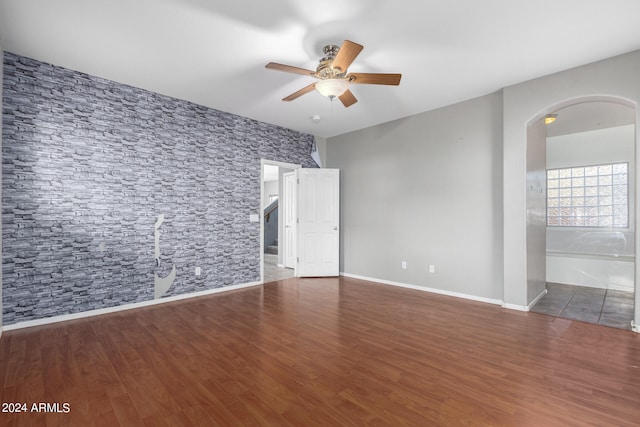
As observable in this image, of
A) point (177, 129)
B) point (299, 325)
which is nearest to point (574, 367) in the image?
point (299, 325)

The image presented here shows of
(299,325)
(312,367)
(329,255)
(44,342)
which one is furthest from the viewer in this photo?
(329,255)

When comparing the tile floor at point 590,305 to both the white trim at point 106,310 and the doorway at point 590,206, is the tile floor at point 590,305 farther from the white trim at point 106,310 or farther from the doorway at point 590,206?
the white trim at point 106,310

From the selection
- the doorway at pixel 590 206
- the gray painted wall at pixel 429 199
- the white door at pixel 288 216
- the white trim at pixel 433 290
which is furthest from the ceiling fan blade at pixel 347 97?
the white door at pixel 288 216

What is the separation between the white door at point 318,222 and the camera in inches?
223

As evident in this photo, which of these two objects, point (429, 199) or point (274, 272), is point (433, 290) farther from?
point (274, 272)

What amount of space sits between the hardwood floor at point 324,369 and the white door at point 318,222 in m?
Result: 2.11

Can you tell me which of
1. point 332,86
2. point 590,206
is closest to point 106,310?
point 332,86

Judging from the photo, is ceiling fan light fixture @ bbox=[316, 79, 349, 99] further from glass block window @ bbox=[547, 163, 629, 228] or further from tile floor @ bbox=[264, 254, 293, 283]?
glass block window @ bbox=[547, 163, 629, 228]

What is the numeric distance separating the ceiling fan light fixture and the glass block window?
17.6ft

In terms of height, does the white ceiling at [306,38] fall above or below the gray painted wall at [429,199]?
above

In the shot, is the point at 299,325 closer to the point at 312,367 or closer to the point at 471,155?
the point at 312,367

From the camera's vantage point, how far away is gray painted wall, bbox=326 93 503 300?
3979mm

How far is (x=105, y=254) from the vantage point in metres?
3.47

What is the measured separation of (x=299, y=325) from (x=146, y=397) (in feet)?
5.05
